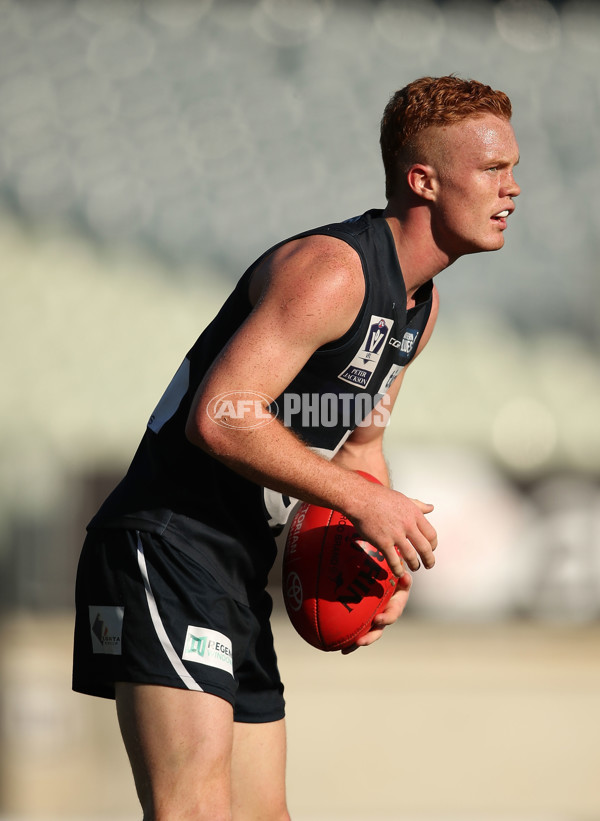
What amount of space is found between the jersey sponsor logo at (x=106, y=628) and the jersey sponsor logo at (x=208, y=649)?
0.17 m

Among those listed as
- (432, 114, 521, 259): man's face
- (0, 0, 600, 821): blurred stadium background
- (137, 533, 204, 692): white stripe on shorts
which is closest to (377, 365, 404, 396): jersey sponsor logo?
(432, 114, 521, 259): man's face

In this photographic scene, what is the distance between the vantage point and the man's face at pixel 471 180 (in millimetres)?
2641

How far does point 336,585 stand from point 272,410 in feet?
1.82

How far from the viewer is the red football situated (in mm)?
2773

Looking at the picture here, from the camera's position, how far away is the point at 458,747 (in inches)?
217

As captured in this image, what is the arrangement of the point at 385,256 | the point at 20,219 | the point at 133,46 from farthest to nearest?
the point at 133,46 → the point at 20,219 → the point at 385,256

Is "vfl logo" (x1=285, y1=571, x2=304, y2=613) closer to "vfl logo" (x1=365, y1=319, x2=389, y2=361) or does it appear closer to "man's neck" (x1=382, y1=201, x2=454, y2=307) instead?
"vfl logo" (x1=365, y1=319, x2=389, y2=361)

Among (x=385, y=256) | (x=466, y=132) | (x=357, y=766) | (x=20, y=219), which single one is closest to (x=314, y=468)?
(x=385, y=256)

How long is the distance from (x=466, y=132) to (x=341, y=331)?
680 millimetres

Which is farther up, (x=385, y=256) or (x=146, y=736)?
(x=385, y=256)

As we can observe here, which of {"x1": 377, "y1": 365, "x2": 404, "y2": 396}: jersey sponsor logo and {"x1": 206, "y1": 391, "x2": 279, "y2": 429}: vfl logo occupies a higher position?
{"x1": 377, "y1": 365, "x2": 404, "y2": 396}: jersey sponsor logo

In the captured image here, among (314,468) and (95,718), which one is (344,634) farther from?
(95,718)

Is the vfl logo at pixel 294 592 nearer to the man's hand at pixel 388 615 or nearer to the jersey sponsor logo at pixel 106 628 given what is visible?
the man's hand at pixel 388 615

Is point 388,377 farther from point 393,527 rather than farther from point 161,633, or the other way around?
point 161,633
